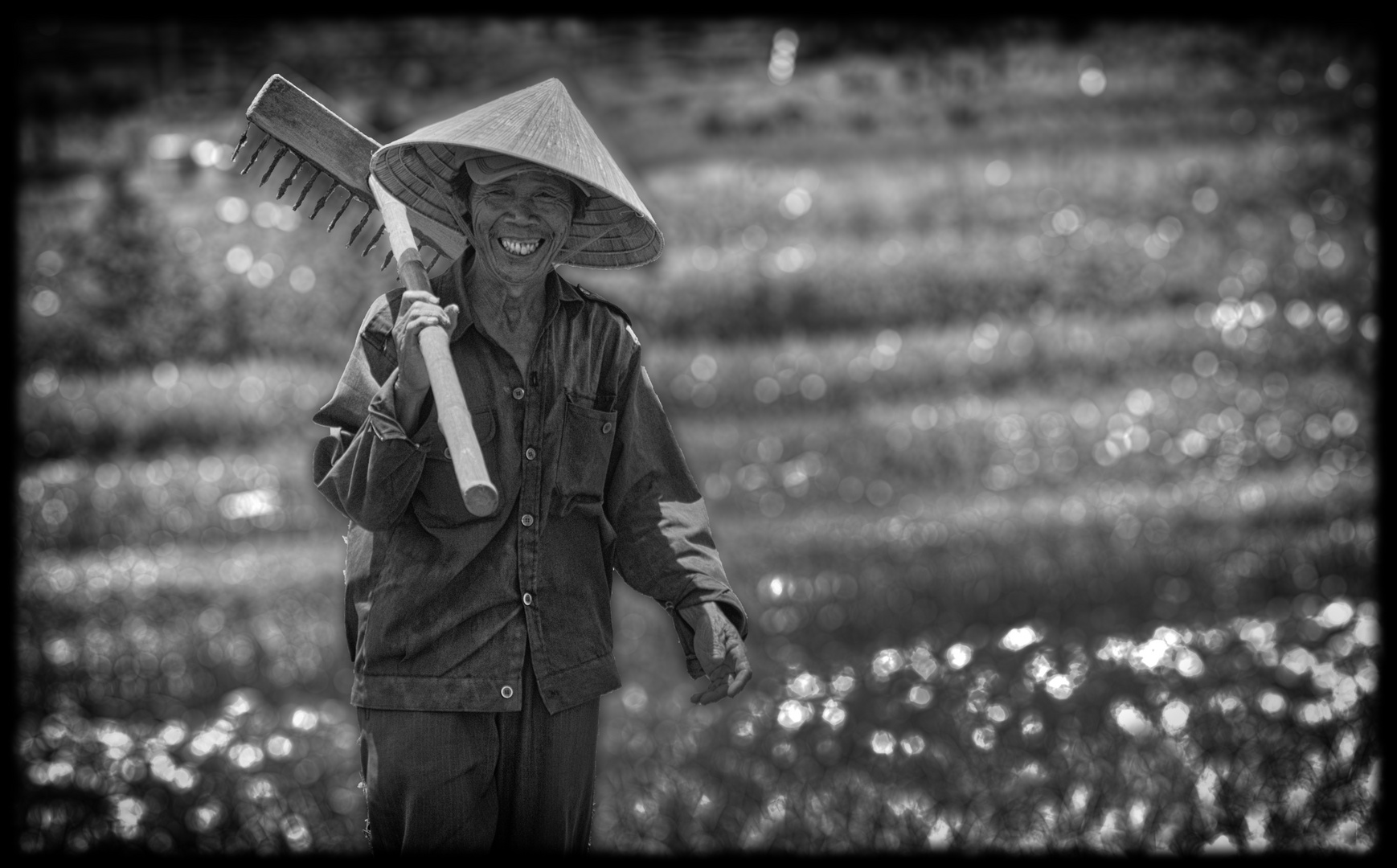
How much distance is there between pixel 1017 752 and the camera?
4133 millimetres

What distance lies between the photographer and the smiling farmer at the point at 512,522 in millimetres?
2199

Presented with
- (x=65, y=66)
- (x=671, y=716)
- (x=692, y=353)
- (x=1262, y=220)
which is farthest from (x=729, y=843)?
(x=65, y=66)

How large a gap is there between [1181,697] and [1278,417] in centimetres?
216

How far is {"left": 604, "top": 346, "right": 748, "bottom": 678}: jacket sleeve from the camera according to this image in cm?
231

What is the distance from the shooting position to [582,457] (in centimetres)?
230

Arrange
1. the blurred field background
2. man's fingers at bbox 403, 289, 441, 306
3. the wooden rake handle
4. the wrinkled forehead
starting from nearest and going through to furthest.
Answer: the wooden rake handle
man's fingers at bbox 403, 289, 441, 306
the wrinkled forehead
the blurred field background

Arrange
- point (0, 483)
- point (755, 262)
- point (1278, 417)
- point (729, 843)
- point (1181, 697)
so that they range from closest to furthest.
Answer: point (729, 843)
point (1181, 697)
point (0, 483)
point (1278, 417)
point (755, 262)

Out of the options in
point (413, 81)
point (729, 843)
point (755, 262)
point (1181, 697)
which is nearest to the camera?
point (729, 843)

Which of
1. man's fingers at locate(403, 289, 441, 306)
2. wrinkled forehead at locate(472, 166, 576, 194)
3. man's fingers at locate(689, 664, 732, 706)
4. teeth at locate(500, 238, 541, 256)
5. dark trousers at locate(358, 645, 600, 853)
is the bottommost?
dark trousers at locate(358, 645, 600, 853)

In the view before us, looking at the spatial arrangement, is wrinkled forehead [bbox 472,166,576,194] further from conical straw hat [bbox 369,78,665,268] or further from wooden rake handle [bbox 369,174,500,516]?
wooden rake handle [bbox 369,174,500,516]

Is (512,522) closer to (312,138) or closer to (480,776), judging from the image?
Answer: (480,776)

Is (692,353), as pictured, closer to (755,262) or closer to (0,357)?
(755,262)

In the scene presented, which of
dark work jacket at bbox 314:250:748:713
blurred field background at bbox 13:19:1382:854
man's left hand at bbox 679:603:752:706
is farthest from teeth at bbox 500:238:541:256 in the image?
blurred field background at bbox 13:19:1382:854

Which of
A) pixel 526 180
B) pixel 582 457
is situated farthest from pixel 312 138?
pixel 582 457
